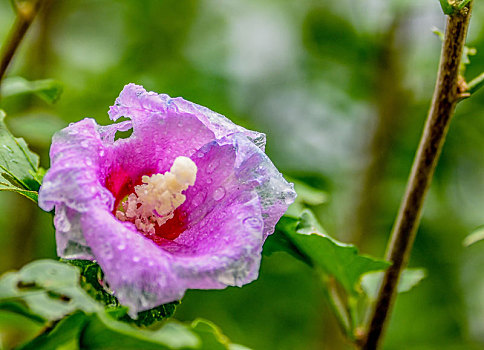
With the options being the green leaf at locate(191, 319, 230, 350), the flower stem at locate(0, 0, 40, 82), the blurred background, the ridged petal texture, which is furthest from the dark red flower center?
the blurred background

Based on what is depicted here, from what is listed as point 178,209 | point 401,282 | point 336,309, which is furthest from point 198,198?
point 401,282

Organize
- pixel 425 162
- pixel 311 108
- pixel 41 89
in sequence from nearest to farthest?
pixel 425 162, pixel 41 89, pixel 311 108

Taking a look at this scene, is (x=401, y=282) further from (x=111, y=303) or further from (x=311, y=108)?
(x=311, y=108)

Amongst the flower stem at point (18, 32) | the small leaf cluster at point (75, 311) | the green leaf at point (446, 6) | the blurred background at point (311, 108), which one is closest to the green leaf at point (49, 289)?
the small leaf cluster at point (75, 311)

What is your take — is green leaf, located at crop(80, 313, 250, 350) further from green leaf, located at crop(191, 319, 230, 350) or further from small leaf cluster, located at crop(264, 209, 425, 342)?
small leaf cluster, located at crop(264, 209, 425, 342)

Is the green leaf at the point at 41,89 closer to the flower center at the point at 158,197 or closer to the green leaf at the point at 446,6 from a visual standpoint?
the flower center at the point at 158,197

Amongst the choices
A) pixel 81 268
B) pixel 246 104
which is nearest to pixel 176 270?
pixel 81 268

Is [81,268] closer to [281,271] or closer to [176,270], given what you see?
[176,270]
